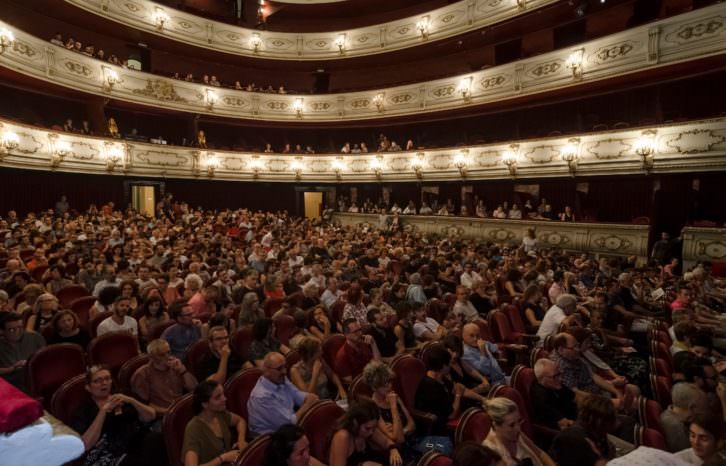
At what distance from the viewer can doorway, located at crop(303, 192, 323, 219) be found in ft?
77.5

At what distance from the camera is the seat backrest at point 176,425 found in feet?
9.23

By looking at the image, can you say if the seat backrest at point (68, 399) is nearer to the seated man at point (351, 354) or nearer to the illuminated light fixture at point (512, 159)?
the seated man at point (351, 354)

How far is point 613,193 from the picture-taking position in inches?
552

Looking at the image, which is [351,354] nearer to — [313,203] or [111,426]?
[111,426]

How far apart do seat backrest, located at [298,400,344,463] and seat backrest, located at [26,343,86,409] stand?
2143 mm

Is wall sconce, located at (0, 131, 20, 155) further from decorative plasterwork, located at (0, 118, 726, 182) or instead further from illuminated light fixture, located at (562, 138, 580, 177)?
illuminated light fixture, located at (562, 138, 580, 177)

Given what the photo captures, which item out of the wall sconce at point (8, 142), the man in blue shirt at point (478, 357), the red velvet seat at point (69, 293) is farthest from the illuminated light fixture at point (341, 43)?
the man in blue shirt at point (478, 357)

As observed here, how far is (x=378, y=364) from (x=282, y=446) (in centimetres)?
107

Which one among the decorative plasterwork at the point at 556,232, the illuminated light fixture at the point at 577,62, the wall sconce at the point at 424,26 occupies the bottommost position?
the decorative plasterwork at the point at 556,232

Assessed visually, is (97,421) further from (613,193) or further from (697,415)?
(613,193)

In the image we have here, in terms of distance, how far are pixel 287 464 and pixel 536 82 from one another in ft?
49.5

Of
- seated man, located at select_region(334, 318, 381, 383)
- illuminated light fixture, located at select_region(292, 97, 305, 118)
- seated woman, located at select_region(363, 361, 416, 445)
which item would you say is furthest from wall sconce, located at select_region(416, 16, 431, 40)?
seated woman, located at select_region(363, 361, 416, 445)

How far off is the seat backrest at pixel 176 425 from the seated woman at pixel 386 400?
1.26 meters

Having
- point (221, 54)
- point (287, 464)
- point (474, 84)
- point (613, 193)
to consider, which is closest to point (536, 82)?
point (474, 84)
